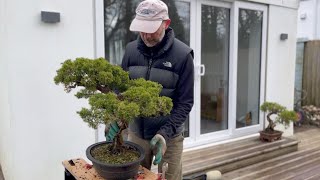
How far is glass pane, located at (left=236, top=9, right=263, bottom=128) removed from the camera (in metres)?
4.29

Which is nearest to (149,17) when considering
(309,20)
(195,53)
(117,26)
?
(117,26)

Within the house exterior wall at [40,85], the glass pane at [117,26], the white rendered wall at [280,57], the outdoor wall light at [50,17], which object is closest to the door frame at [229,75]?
the white rendered wall at [280,57]

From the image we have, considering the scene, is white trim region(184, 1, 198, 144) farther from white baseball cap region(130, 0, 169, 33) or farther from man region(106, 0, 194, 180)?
white baseball cap region(130, 0, 169, 33)

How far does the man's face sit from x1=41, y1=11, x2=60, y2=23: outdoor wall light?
115cm

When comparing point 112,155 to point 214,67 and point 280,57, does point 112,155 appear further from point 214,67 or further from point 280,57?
point 280,57

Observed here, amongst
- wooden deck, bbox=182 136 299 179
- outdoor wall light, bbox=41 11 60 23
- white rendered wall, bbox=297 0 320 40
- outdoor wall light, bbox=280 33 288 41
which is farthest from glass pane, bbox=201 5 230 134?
white rendered wall, bbox=297 0 320 40

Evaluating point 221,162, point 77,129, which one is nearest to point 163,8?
point 77,129

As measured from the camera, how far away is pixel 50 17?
262 centimetres

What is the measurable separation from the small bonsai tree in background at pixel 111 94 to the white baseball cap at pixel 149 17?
27 cm

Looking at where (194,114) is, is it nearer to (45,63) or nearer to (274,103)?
(274,103)

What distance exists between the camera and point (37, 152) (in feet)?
8.86

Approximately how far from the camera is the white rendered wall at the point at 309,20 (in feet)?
26.4

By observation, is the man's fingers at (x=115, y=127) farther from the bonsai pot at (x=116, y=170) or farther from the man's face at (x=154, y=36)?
the man's face at (x=154, y=36)

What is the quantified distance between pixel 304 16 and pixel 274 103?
16.9ft
